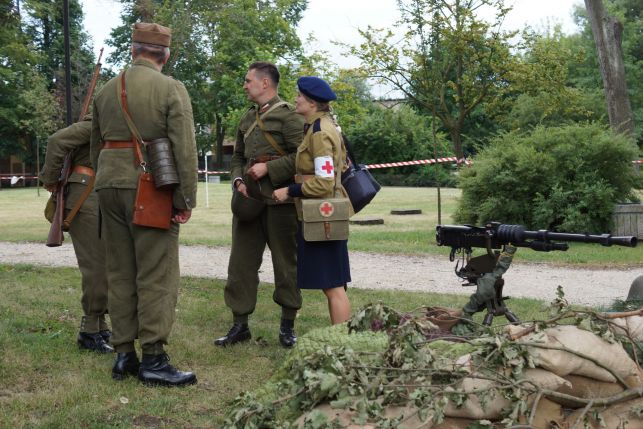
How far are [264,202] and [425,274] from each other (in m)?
4.59

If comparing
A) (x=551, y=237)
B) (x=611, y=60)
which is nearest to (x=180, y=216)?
(x=551, y=237)

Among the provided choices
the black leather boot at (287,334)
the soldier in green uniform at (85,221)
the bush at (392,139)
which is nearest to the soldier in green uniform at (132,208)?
the soldier in green uniform at (85,221)

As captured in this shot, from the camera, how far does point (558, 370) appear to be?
2.85m

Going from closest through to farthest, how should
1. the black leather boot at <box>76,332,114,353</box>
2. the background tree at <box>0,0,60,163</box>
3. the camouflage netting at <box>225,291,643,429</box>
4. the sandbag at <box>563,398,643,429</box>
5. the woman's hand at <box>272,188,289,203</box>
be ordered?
the camouflage netting at <box>225,291,643,429</box> < the sandbag at <box>563,398,643,429</box> < the woman's hand at <box>272,188,289,203</box> < the black leather boot at <box>76,332,114,353</box> < the background tree at <box>0,0,60,163</box>

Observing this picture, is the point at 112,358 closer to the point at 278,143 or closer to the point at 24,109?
the point at 278,143

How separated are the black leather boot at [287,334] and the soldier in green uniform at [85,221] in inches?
46.7

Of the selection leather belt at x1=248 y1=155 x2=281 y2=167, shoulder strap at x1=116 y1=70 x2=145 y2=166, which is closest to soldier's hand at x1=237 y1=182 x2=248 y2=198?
leather belt at x1=248 y1=155 x2=281 y2=167

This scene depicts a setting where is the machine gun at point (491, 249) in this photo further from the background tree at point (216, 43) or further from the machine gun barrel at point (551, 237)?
the background tree at point (216, 43)

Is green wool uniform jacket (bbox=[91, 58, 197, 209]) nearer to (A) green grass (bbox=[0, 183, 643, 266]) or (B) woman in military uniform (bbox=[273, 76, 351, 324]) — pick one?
(B) woman in military uniform (bbox=[273, 76, 351, 324])

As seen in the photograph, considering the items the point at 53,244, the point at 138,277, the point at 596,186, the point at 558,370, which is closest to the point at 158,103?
the point at 138,277

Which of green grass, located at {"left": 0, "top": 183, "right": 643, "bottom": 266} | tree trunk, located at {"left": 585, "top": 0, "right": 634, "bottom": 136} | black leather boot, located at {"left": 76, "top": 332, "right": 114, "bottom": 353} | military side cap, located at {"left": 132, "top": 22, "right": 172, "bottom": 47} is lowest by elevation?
green grass, located at {"left": 0, "top": 183, "right": 643, "bottom": 266}

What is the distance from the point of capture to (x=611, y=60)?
18.2m

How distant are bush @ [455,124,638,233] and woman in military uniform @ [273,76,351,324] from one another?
8.76m

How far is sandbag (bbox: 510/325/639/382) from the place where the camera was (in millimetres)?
2838
